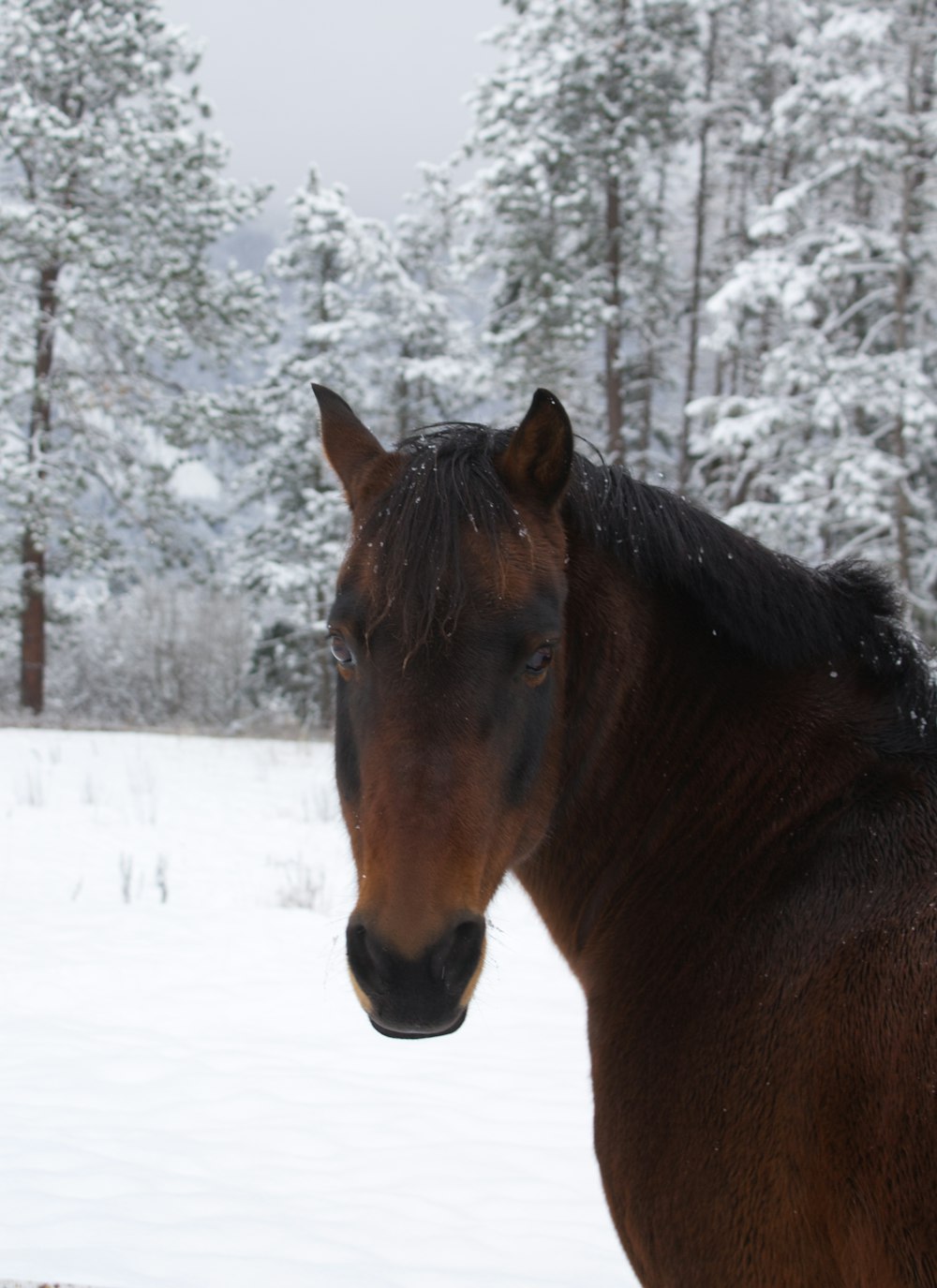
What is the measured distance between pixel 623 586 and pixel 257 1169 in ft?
8.54

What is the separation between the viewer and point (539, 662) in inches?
82.4

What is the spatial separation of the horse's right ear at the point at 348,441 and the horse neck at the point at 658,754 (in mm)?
581

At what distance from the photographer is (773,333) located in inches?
749

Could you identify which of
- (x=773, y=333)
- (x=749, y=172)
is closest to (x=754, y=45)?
(x=749, y=172)

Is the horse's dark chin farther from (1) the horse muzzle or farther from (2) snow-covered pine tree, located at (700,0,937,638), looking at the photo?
(2) snow-covered pine tree, located at (700,0,937,638)

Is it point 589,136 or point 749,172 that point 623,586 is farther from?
point 749,172

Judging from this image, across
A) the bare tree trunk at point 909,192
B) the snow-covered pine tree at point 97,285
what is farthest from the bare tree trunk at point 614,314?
the snow-covered pine tree at point 97,285

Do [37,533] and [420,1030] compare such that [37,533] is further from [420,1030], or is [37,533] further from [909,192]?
[420,1030]

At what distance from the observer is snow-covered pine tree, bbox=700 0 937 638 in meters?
13.3

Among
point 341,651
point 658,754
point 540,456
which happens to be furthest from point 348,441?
point 658,754

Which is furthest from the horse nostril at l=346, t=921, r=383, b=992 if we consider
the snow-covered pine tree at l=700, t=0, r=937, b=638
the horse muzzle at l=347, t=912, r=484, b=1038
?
the snow-covered pine tree at l=700, t=0, r=937, b=638

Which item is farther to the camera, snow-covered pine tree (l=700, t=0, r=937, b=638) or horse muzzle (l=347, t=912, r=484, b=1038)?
snow-covered pine tree (l=700, t=0, r=937, b=638)

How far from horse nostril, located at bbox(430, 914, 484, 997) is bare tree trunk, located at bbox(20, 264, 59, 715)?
56.9ft

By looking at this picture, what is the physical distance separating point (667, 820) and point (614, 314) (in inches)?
708
